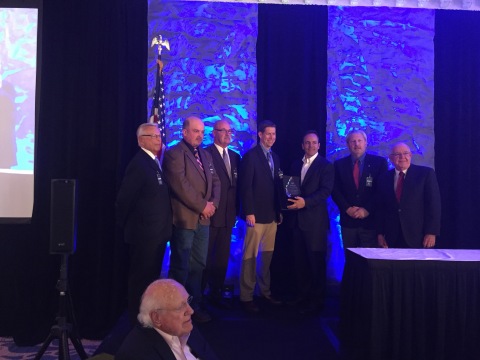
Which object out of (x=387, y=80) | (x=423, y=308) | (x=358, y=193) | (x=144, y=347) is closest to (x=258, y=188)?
(x=358, y=193)

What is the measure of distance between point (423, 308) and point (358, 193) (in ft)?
5.70

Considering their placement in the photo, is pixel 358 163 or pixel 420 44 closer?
pixel 358 163

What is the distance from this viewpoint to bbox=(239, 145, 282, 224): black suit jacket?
4.29 m

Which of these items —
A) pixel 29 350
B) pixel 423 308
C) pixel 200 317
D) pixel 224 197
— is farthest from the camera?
pixel 224 197

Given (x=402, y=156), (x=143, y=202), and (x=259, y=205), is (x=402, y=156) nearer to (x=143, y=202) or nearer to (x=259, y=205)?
(x=259, y=205)

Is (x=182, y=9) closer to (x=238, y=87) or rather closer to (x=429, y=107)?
(x=238, y=87)

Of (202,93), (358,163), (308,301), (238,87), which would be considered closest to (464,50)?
(358,163)

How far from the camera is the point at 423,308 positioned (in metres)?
2.83

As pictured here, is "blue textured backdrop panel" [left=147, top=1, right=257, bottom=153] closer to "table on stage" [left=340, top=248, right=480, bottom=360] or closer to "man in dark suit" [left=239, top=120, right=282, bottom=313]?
"man in dark suit" [left=239, top=120, right=282, bottom=313]

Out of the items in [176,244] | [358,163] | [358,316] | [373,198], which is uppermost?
[358,163]

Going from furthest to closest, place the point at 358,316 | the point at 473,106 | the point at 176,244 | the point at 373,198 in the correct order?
the point at 473,106 < the point at 373,198 < the point at 176,244 < the point at 358,316

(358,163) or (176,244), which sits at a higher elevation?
(358,163)

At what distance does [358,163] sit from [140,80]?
90.8 inches

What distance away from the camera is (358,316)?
296 centimetres
